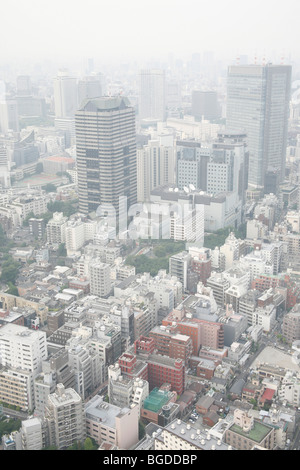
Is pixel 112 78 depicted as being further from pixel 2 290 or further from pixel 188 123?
pixel 2 290

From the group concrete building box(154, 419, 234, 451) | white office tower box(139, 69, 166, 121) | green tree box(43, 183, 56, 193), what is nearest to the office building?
green tree box(43, 183, 56, 193)

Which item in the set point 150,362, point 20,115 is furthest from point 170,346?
point 20,115

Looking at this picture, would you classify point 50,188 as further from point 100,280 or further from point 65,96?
point 65,96

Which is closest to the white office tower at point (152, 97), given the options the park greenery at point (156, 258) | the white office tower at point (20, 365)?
the park greenery at point (156, 258)

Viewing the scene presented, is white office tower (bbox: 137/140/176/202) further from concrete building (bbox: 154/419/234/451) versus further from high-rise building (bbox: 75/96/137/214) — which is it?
concrete building (bbox: 154/419/234/451)

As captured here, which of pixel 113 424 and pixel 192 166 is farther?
pixel 192 166

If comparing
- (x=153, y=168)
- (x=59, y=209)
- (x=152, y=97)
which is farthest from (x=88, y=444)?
(x=152, y=97)

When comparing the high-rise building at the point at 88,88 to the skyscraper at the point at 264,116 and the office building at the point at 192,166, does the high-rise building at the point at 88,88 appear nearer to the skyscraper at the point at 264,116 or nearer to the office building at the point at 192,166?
the skyscraper at the point at 264,116

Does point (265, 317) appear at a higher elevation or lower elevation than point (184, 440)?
lower
